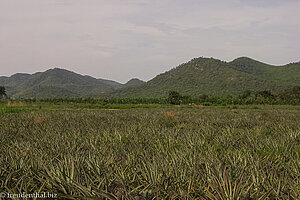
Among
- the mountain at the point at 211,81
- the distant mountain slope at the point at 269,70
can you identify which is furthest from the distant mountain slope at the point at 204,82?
the distant mountain slope at the point at 269,70

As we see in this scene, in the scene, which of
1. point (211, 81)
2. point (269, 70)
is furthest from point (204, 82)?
point (269, 70)

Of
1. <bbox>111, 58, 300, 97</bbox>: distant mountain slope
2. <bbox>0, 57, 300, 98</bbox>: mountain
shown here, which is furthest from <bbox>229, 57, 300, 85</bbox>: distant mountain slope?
<bbox>111, 58, 300, 97</bbox>: distant mountain slope

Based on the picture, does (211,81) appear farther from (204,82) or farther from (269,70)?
(269,70)

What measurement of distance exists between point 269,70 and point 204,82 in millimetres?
68076

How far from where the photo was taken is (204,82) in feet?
389

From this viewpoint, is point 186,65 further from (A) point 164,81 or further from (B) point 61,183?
(B) point 61,183

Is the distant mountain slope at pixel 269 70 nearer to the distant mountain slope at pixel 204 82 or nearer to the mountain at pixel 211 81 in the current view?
the mountain at pixel 211 81

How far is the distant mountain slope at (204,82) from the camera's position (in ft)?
344

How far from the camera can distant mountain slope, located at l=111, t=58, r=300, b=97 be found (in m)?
105

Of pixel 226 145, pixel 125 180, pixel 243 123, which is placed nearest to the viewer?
pixel 125 180

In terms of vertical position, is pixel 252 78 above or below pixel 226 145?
above

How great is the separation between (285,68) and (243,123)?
175746 mm

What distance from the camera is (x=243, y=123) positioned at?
247 inches

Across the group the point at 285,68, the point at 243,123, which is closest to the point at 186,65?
the point at 285,68
